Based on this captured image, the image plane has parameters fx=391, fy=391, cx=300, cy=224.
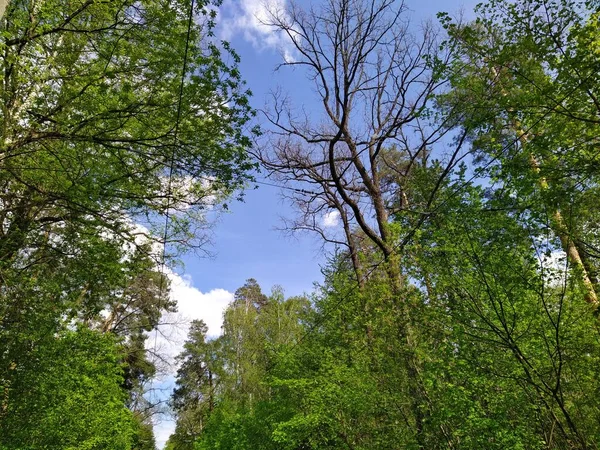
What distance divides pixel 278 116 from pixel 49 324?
22.2ft

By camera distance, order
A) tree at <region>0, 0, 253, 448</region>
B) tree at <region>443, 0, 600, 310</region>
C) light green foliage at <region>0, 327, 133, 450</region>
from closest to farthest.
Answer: tree at <region>443, 0, 600, 310</region>
tree at <region>0, 0, 253, 448</region>
light green foliage at <region>0, 327, 133, 450</region>

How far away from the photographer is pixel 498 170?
12.7ft

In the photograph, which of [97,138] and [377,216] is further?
[377,216]

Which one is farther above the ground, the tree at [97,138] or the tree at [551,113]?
the tree at [97,138]

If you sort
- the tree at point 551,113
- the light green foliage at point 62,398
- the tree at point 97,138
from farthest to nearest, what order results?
the light green foliage at point 62,398, the tree at point 97,138, the tree at point 551,113

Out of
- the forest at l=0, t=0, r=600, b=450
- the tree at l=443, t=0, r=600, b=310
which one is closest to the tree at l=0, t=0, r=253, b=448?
the forest at l=0, t=0, r=600, b=450

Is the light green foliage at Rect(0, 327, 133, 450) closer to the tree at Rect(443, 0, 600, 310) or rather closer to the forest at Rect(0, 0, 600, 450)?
the forest at Rect(0, 0, 600, 450)

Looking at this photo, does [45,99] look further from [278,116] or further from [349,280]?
[349,280]

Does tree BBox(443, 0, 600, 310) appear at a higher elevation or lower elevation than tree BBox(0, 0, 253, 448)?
lower

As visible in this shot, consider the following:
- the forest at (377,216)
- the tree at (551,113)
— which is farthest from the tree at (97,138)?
the tree at (551,113)

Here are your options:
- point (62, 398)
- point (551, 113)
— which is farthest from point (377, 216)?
point (62, 398)

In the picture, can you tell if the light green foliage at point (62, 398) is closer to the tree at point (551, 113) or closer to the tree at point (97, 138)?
the tree at point (97, 138)

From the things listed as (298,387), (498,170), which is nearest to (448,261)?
(498,170)

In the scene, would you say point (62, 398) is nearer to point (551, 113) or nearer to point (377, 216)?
point (377, 216)
